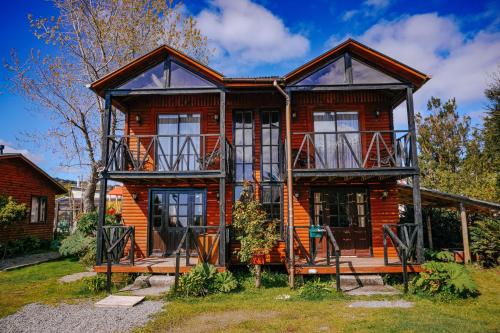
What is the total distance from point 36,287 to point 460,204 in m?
14.2

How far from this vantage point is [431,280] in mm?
8195

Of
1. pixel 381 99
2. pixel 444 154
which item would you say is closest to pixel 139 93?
pixel 381 99

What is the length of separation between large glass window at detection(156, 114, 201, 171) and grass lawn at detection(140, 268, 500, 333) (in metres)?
5.25

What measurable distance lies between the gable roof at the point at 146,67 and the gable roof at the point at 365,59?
2479 millimetres

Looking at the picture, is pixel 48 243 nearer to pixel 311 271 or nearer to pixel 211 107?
pixel 211 107

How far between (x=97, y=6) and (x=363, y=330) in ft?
63.4

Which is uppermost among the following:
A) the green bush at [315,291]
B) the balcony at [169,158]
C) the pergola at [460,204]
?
the balcony at [169,158]

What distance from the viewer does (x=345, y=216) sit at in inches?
459

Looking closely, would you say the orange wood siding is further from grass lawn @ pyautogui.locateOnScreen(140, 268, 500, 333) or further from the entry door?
grass lawn @ pyautogui.locateOnScreen(140, 268, 500, 333)

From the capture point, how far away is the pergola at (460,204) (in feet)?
37.7

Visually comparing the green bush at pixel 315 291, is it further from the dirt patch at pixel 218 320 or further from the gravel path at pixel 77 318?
the gravel path at pixel 77 318

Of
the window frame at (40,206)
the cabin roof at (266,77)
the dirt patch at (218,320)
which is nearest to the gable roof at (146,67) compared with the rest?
the cabin roof at (266,77)

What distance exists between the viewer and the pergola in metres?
11.5

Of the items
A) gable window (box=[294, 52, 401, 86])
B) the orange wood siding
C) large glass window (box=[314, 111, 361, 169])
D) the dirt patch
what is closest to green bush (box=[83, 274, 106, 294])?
the dirt patch
